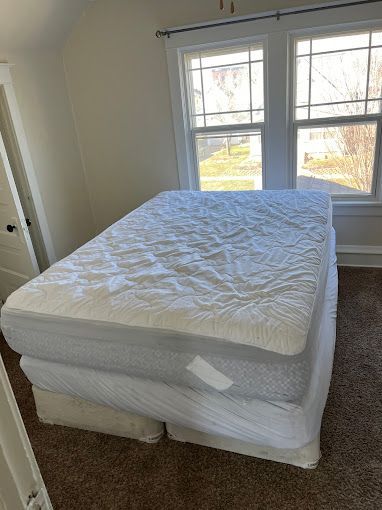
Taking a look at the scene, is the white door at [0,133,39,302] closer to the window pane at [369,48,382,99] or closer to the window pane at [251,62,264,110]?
the window pane at [251,62,264,110]

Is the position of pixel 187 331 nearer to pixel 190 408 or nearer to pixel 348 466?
pixel 190 408

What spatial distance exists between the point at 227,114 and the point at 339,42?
3.33 feet

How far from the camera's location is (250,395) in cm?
143

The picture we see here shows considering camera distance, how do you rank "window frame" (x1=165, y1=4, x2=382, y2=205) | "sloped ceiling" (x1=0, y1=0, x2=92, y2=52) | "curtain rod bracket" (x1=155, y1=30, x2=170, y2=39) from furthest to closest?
"curtain rod bracket" (x1=155, y1=30, x2=170, y2=39)
"window frame" (x1=165, y1=4, x2=382, y2=205)
"sloped ceiling" (x1=0, y1=0, x2=92, y2=52)

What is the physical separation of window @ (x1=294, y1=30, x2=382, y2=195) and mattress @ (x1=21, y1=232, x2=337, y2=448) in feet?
6.21

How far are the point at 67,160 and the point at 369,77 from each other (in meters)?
2.69

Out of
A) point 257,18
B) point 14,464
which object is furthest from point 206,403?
point 257,18

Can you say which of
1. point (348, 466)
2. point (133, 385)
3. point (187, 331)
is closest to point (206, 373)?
point (187, 331)

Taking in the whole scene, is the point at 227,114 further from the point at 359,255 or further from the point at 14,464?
the point at 14,464

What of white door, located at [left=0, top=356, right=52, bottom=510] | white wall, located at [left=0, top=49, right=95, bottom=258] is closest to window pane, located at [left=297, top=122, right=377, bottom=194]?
white wall, located at [left=0, top=49, right=95, bottom=258]

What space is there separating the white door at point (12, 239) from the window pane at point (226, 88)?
1.81 metres

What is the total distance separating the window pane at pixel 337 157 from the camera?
125 inches

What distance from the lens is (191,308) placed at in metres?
1.53

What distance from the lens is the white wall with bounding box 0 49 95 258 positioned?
3.14 m
